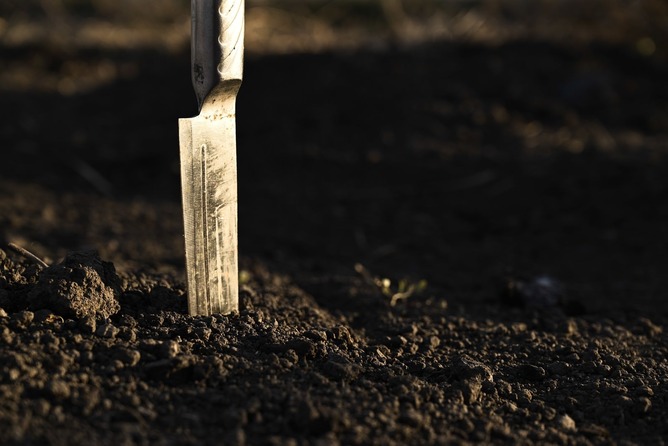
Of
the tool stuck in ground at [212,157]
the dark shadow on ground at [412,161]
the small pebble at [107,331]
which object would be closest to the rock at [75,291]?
the small pebble at [107,331]

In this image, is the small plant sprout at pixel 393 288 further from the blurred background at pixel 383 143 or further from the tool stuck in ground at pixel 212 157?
the tool stuck in ground at pixel 212 157

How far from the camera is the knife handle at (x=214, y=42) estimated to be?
99.8 inches

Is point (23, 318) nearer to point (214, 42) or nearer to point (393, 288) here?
point (214, 42)

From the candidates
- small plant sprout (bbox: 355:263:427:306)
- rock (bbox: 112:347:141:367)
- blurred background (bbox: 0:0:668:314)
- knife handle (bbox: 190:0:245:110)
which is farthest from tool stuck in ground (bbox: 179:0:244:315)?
blurred background (bbox: 0:0:668:314)

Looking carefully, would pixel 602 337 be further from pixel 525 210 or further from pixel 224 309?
pixel 525 210

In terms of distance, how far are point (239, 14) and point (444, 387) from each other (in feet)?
4.17

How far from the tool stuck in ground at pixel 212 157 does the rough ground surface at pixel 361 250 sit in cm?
14

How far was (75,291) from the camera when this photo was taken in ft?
8.59

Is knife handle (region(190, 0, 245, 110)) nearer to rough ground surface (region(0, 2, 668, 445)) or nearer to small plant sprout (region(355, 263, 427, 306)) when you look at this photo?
rough ground surface (region(0, 2, 668, 445))

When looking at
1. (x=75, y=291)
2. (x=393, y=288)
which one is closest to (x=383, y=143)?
(x=393, y=288)

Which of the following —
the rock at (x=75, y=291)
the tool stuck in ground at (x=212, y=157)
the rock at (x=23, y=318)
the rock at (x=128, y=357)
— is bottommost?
the rock at (x=128, y=357)

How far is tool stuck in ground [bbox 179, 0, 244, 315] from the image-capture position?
2.56 meters

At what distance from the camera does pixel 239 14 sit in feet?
8.59

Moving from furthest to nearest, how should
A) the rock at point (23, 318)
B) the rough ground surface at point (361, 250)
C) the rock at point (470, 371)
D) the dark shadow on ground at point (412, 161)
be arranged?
1. the dark shadow on ground at point (412, 161)
2. the rock at point (470, 371)
3. the rock at point (23, 318)
4. the rough ground surface at point (361, 250)
